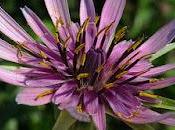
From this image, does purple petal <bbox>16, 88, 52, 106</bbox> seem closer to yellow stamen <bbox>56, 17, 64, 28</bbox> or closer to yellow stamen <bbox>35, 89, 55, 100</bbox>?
yellow stamen <bbox>35, 89, 55, 100</bbox>

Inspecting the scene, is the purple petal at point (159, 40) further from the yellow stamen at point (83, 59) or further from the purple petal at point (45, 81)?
the purple petal at point (45, 81)

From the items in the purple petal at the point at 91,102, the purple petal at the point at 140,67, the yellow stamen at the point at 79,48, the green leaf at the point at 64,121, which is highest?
the yellow stamen at the point at 79,48

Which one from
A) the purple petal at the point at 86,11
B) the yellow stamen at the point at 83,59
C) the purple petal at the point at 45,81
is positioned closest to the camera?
the purple petal at the point at 45,81

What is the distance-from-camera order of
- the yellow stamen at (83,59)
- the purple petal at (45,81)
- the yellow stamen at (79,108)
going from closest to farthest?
the yellow stamen at (79,108), the purple petal at (45,81), the yellow stamen at (83,59)

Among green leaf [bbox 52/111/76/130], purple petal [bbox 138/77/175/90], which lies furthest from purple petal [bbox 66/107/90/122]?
purple petal [bbox 138/77/175/90]

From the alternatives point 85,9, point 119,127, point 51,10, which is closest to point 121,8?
point 85,9

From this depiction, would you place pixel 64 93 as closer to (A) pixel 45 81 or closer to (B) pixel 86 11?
(A) pixel 45 81

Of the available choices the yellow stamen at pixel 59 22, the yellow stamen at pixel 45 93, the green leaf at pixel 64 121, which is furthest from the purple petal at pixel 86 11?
the green leaf at pixel 64 121

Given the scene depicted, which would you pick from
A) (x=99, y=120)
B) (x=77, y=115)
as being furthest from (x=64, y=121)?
(x=99, y=120)

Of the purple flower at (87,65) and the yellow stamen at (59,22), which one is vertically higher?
the yellow stamen at (59,22)
